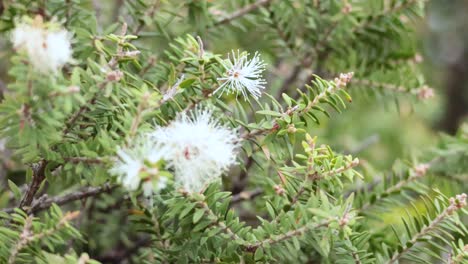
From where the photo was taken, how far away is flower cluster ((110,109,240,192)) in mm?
749

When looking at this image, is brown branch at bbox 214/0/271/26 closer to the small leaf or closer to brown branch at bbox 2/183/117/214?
brown branch at bbox 2/183/117/214

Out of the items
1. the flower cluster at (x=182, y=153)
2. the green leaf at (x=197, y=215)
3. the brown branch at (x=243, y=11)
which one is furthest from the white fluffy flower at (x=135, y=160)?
the brown branch at (x=243, y=11)

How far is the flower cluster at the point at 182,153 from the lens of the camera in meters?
0.75

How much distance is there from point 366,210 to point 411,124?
138 centimetres

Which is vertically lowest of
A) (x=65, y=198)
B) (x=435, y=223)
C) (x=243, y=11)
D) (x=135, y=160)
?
(x=435, y=223)

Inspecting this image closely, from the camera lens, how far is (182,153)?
2.57ft

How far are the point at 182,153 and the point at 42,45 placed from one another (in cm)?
21

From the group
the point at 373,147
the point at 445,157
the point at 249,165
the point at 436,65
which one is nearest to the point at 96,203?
the point at 249,165

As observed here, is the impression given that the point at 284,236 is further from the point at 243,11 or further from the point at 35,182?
the point at 243,11

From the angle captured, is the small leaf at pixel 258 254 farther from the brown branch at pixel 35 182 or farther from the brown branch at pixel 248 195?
the brown branch at pixel 248 195

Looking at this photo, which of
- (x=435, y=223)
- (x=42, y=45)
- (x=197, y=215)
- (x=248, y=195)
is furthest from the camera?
(x=248, y=195)

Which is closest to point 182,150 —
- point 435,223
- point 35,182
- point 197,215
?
point 197,215

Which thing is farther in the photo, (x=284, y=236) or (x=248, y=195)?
(x=248, y=195)

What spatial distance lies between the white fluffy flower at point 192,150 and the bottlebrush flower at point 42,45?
15cm
